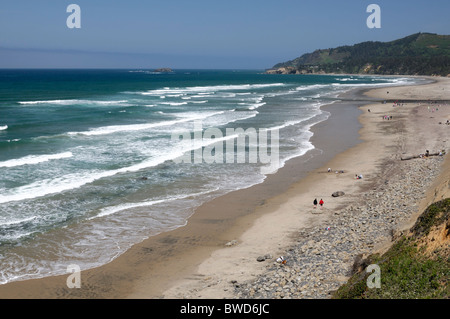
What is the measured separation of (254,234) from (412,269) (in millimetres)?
7111

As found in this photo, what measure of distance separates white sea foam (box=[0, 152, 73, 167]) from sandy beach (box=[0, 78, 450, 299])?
1376 cm

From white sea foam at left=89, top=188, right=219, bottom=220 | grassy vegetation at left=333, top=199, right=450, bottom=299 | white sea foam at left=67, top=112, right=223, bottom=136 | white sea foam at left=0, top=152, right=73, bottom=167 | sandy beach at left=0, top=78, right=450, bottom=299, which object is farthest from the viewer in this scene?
white sea foam at left=67, top=112, right=223, bottom=136

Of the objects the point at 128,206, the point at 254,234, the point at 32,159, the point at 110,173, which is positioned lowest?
the point at 254,234

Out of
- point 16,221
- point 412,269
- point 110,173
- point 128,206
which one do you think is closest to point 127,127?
point 110,173

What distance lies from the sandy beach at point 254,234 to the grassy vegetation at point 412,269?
1.25m

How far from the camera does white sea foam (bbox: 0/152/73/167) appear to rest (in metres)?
25.0

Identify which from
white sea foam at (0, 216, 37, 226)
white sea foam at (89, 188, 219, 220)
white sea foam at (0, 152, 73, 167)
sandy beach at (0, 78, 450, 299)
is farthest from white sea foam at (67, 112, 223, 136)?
white sea foam at (0, 216, 37, 226)

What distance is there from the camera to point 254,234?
15367mm

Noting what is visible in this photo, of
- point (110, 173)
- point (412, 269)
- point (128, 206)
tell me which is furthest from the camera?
point (110, 173)

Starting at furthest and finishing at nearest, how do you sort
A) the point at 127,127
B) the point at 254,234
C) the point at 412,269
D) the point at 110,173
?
the point at 127,127 → the point at 110,173 → the point at 254,234 → the point at 412,269

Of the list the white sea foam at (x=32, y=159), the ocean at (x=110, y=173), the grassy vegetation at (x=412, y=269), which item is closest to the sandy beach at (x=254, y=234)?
the ocean at (x=110, y=173)

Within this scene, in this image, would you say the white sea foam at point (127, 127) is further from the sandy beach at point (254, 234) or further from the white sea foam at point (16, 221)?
the white sea foam at point (16, 221)

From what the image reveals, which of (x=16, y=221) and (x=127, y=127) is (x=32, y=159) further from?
(x=127, y=127)

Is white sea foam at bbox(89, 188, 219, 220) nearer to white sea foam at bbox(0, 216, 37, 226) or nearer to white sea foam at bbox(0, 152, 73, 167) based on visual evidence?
white sea foam at bbox(0, 216, 37, 226)
